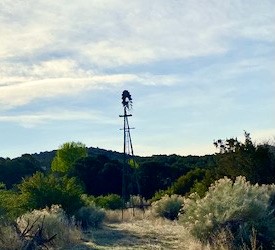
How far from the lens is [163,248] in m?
15.0

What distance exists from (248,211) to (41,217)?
6.48 metres

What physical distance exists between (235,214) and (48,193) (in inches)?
388

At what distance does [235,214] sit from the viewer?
1484 centimetres

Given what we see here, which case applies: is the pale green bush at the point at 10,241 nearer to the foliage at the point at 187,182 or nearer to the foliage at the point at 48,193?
the foliage at the point at 48,193

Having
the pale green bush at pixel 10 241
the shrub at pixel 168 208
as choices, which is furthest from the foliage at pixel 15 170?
the pale green bush at pixel 10 241

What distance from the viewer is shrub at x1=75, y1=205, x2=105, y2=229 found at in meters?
24.0

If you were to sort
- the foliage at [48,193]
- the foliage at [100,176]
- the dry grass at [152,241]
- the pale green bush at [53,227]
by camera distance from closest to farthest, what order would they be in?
the dry grass at [152,241], the pale green bush at [53,227], the foliage at [48,193], the foliage at [100,176]

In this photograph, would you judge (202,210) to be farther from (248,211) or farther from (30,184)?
(30,184)

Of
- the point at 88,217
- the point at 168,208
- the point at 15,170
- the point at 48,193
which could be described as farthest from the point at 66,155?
the point at 48,193

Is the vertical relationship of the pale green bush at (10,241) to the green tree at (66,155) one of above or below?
below

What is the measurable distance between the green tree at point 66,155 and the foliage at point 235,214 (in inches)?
1795

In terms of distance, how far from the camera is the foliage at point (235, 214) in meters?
14.3

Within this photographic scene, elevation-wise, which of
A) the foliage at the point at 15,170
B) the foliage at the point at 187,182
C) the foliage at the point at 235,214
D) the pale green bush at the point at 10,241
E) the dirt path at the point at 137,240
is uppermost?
the foliage at the point at 15,170

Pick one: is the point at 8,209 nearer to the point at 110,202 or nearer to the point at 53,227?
the point at 53,227
